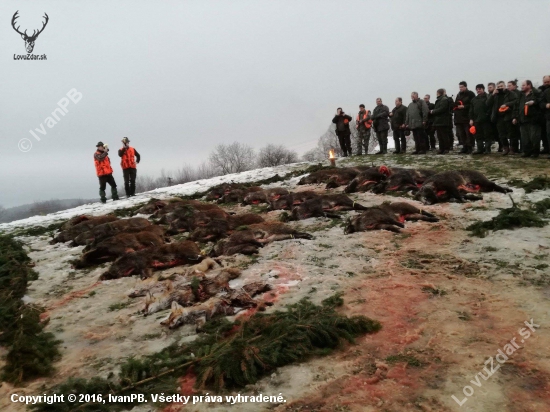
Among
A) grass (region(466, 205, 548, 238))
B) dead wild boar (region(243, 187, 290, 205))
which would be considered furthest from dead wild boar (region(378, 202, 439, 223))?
dead wild boar (region(243, 187, 290, 205))

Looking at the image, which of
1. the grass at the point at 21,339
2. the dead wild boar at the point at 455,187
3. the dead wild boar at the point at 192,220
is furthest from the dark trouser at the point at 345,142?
the grass at the point at 21,339

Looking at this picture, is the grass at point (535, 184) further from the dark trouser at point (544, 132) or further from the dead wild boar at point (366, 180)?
the dark trouser at point (544, 132)

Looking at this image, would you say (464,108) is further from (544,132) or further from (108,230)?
(108,230)

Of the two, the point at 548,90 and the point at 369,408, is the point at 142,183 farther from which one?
the point at 369,408

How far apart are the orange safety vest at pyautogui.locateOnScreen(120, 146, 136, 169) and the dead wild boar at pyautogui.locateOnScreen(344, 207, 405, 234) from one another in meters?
11.3

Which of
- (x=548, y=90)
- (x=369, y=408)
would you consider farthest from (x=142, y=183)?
(x=369, y=408)

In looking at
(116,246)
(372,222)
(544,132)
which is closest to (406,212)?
(372,222)

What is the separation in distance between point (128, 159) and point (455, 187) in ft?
39.8

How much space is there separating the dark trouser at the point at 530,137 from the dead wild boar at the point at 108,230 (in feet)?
36.2

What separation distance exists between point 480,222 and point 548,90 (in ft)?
22.9

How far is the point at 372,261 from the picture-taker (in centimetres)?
535

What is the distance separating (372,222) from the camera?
6.95 meters

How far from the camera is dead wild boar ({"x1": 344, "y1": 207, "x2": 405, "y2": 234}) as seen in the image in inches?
272

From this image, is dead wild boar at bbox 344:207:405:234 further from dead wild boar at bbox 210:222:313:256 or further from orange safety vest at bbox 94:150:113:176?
orange safety vest at bbox 94:150:113:176
